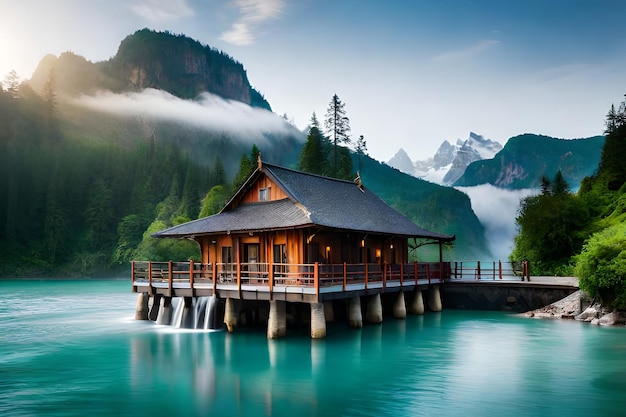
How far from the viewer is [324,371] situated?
1938cm

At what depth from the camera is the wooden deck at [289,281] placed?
24109mm

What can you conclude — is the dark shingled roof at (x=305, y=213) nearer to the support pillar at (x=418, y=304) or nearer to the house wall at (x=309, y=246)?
the house wall at (x=309, y=246)

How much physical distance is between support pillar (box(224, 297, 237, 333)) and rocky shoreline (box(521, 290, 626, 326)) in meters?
20.0

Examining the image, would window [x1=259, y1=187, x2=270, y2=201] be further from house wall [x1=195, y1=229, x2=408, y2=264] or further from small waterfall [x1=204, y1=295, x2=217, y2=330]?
small waterfall [x1=204, y1=295, x2=217, y2=330]

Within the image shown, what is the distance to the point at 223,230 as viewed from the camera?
93.8 ft

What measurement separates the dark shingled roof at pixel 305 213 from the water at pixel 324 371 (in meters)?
5.89

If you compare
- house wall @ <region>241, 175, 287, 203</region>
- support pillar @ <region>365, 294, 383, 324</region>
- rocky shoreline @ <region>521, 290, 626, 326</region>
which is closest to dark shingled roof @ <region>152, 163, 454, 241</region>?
house wall @ <region>241, 175, 287, 203</region>

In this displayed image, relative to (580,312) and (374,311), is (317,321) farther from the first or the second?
(580,312)

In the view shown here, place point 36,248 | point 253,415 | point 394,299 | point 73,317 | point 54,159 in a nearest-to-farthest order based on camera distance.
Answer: point 253,415 < point 394,299 < point 73,317 < point 36,248 < point 54,159

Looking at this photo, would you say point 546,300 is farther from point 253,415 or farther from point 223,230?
point 253,415

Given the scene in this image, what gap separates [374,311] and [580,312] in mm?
13239

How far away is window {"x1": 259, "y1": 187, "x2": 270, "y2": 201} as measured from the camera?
31.9 meters

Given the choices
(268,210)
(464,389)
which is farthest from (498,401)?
(268,210)

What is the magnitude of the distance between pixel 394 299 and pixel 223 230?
41.0 feet
